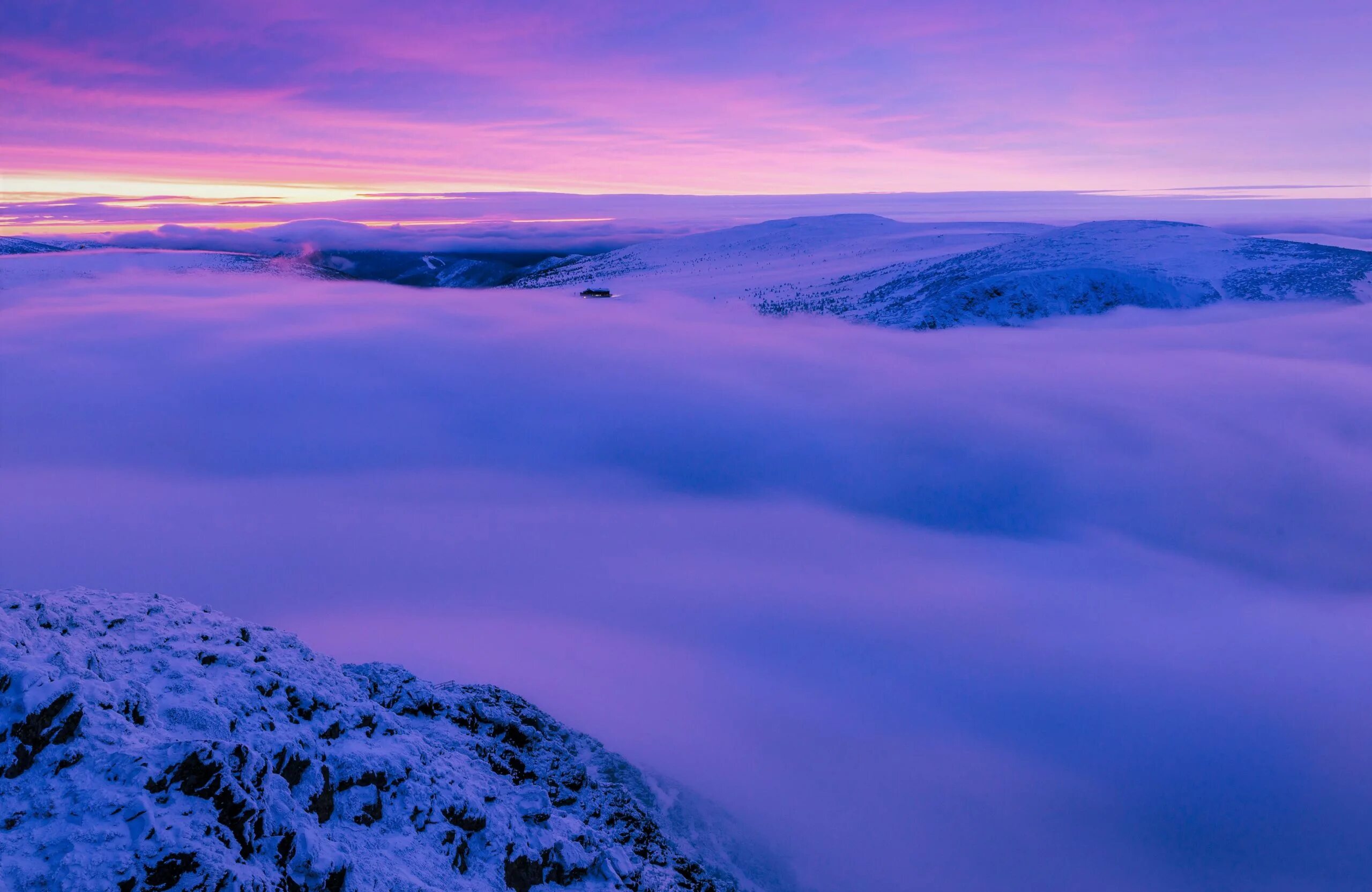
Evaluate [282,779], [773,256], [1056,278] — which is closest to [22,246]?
[773,256]

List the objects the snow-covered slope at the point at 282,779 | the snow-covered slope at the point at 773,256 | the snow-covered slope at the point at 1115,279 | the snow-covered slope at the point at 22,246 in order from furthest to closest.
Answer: the snow-covered slope at the point at 22,246 → the snow-covered slope at the point at 773,256 → the snow-covered slope at the point at 1115,279 → the snow-covered slope at the point at 282,779

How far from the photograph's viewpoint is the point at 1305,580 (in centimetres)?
3130

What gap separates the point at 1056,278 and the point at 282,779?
6830 centimetres

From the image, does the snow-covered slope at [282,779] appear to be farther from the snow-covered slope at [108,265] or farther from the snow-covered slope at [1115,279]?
the snow-covered slope at [108,265]

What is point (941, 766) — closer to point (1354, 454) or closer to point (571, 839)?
point (571, 839)

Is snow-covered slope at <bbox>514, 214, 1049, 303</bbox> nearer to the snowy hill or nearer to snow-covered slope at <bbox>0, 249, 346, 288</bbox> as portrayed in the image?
the snowy hill

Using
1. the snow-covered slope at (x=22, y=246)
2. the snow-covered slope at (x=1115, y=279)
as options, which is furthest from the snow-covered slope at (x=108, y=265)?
the snow-covered slope at (x=1115, y=279)

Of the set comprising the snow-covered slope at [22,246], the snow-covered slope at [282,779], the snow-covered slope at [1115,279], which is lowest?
the snow-covered slope at [282,779]

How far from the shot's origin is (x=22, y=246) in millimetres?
183875

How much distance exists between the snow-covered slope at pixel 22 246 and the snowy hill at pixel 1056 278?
161964 millimetres

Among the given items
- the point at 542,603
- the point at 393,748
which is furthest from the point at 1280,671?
the point at 393,748

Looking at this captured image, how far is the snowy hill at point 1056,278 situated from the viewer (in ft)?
202

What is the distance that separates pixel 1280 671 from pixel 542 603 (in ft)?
71.6

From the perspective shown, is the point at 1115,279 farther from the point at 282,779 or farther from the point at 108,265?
the point at 108,265
